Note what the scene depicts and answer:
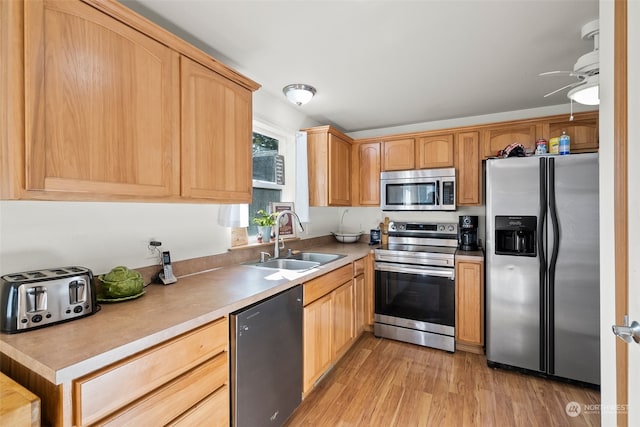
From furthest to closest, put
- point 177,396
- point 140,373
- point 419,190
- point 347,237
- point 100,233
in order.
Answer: point 347,237 → point 419,190 → point 100,233 → point 177,396 → point 140,373

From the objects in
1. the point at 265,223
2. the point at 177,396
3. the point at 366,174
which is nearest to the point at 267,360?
the point at 177,396

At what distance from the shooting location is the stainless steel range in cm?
268

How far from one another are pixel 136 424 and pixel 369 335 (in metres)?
2.46

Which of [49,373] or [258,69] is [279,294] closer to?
[49,373]

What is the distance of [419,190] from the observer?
3.12 metres

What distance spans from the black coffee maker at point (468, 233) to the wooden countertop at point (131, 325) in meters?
2.04

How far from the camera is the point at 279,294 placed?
164 cm

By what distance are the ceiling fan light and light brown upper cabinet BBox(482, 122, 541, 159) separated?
1.00 meters

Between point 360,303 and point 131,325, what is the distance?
84.7 inches

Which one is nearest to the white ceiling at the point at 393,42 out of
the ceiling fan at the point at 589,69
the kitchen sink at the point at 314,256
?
the ceiling fan at the point at 589,69

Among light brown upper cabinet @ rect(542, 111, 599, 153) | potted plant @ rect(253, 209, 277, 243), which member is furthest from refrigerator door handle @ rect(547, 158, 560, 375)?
potted plant @ rect(253, 209, 277, 243)

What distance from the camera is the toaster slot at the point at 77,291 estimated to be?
3.58 feet
